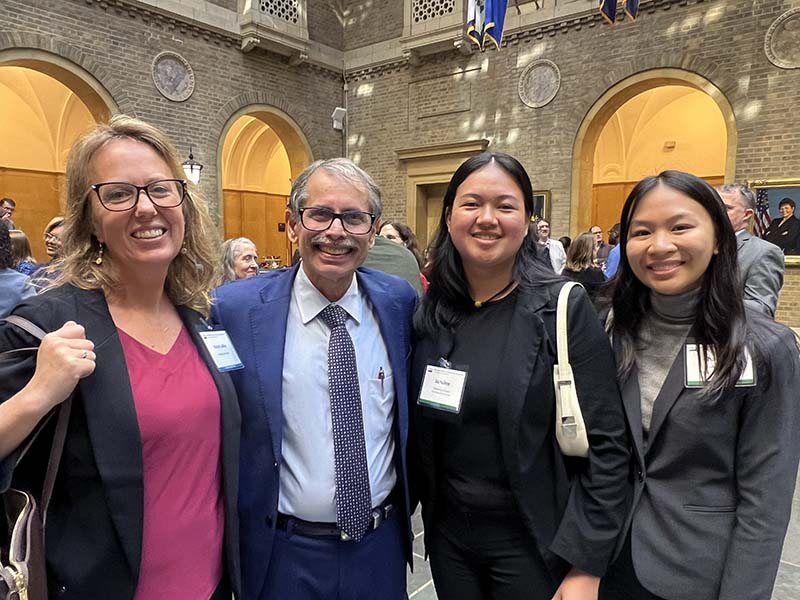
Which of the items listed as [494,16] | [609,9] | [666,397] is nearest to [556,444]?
[666,397]

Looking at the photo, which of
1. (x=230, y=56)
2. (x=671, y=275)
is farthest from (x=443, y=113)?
(x=671, y=275)

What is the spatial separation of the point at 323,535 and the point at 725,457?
3.51ft

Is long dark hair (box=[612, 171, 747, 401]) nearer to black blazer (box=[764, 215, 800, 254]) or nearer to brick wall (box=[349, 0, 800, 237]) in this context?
black blazer (box=[764, 215, 800, 254])

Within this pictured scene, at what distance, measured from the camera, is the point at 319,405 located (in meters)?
1.47

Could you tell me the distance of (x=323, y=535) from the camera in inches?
56.9

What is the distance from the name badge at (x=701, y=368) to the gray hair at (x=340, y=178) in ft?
3.15

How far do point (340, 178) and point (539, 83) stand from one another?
969cm

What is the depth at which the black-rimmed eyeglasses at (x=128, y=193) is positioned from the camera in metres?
1.25

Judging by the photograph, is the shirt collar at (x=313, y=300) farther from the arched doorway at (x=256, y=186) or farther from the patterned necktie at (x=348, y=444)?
the arched doorway at (x=256, y=186)

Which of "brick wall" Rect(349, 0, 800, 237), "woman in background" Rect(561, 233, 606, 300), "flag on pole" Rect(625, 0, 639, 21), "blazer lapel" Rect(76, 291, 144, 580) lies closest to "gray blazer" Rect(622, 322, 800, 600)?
"blazer lapel" Rect(76, 291, 144, 580)

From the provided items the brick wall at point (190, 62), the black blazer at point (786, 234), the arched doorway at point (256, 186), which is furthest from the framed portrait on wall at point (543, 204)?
the arched doorway at point (256, 186)

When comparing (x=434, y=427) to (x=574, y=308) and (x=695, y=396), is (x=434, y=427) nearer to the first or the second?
(x=574, y=308)

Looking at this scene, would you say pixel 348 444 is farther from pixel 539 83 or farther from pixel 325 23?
pixel 325 23

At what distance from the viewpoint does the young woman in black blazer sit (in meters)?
1.37
